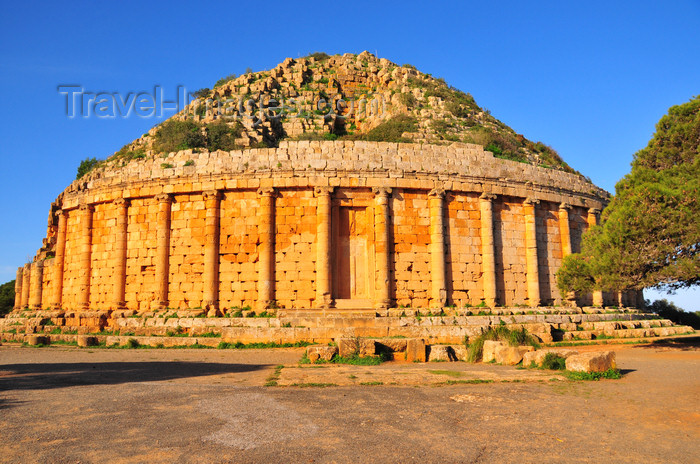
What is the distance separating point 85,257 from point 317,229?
1185 centimetres

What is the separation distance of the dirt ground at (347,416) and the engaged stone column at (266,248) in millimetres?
7904

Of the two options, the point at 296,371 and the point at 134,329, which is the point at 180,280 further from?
the point at 296,371

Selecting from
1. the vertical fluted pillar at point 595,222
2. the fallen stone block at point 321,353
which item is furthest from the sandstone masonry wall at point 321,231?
the fallen stone block at point 321,353

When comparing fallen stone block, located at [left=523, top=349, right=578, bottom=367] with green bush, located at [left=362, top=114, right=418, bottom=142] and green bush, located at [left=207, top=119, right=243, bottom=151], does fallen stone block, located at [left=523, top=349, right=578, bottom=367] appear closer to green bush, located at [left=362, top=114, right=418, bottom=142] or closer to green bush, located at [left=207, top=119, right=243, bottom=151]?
green bush, located at [left=362, top=114, right=418, bottom=142]

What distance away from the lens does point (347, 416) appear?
7.20 m

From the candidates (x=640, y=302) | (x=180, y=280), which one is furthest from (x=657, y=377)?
(x=640, y=302)

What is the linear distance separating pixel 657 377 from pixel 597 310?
1284cm

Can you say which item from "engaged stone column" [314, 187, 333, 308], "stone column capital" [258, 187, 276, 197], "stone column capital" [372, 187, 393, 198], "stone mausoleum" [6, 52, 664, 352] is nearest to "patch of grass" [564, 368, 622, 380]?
"stone mausoleum" [6, 52, 664, 352]

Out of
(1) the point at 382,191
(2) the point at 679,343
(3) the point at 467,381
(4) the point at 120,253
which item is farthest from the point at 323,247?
(2) the point at 679,343

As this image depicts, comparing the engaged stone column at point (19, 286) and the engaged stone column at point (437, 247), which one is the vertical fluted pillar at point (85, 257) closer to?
the engaged stone column at point (19, 286)

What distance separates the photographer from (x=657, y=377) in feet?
35.6

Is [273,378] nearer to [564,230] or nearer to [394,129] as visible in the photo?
[564,230]

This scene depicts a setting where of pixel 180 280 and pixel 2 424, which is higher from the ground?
pixel 180 280

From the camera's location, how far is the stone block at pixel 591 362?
10758 mm
